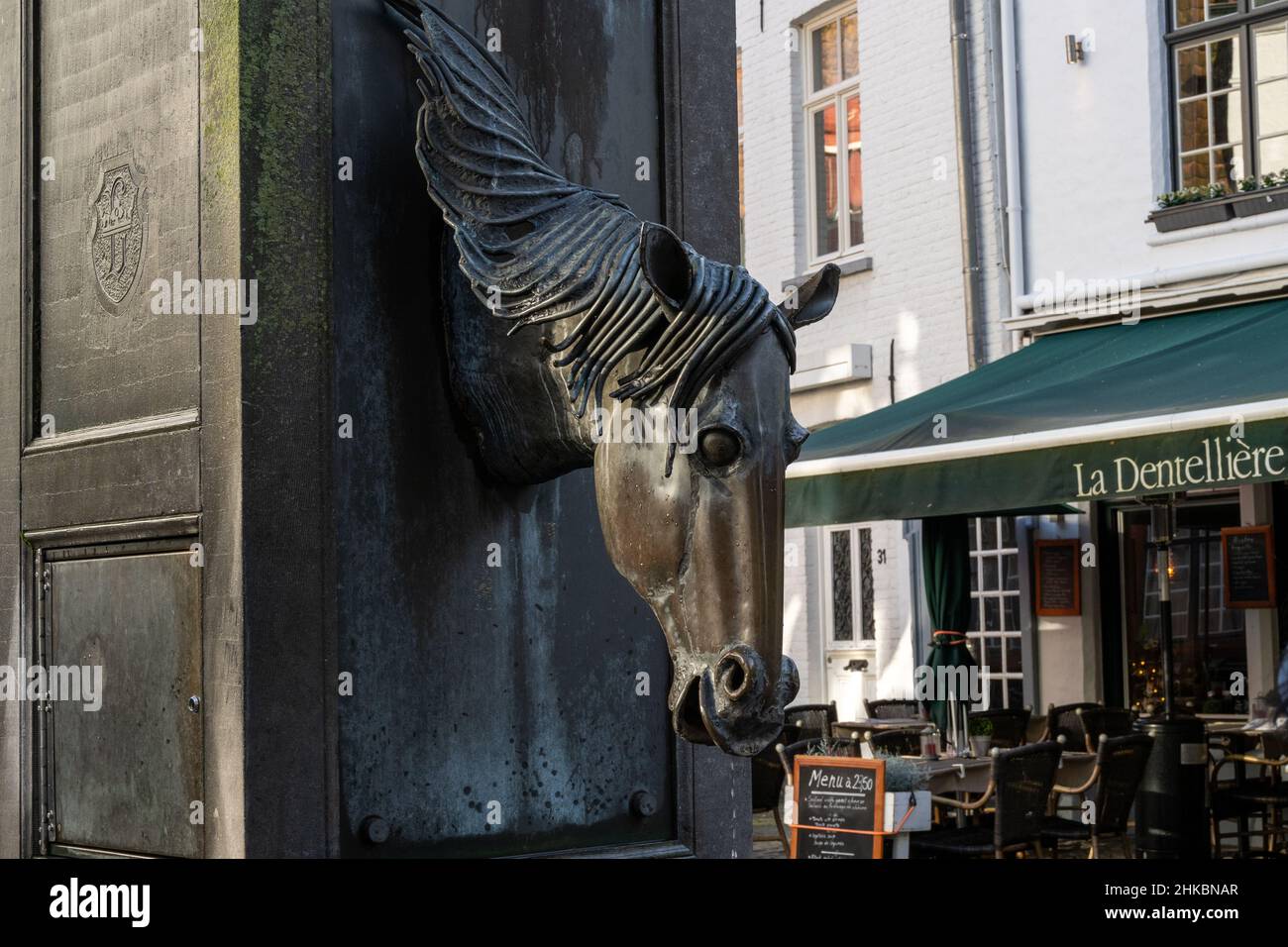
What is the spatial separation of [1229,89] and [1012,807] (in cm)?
635

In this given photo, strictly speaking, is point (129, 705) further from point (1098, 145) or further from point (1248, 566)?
point (1098, 145)

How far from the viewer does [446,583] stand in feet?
9.70

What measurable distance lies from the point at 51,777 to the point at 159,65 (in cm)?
143

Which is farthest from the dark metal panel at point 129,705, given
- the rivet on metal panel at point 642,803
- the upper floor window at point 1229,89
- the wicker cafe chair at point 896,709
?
the upper floor window at point 1229,89

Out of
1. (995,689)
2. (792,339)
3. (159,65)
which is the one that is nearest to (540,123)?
(159,65)

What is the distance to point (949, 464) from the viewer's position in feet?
29.9

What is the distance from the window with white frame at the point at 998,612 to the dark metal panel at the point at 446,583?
1103cm

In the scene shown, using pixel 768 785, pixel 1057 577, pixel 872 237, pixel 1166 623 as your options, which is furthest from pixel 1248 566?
pixel 872 237

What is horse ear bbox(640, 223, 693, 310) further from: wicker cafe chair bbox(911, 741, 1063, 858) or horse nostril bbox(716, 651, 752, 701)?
wicker cafe chair bbox(911, 741, 1063, 858)

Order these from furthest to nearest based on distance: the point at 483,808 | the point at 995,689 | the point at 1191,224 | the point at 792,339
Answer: the point at 995,689 < the point at 1191,224 < the point at 483,808 < the point at 792,339

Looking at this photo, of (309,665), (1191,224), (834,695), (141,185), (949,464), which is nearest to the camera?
(309,665)

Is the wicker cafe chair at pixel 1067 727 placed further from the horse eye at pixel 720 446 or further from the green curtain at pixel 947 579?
the horse eye at pixel 720 446

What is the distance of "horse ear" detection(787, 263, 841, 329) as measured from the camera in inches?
102
